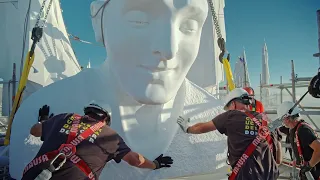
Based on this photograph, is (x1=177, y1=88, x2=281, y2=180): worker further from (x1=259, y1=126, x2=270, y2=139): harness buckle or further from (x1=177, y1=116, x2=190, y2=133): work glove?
(x1=177, y1=116, x2=190, y2=133): work glove

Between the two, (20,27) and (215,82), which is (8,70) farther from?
(215,82)

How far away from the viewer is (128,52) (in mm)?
2203

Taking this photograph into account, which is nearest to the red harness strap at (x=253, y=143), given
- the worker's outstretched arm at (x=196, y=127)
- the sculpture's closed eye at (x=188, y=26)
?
the worker's outstretched arm at (x=196, y=127)

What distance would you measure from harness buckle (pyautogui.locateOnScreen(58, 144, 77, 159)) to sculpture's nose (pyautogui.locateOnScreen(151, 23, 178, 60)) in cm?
98

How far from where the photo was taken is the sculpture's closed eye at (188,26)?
2260mm

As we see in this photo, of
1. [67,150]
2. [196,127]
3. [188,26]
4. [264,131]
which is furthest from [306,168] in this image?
[67,150]

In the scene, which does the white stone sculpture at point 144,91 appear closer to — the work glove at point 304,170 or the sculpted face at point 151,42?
the sculpted face at point 151,42

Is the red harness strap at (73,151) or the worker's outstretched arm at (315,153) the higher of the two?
the red harness strap at (73,151)

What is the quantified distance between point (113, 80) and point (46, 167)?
1.15m

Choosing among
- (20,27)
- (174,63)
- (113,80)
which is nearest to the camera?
(174,63)

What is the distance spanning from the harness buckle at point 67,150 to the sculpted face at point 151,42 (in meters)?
0.81

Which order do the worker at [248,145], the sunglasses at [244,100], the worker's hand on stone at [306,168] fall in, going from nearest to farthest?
the worker at [248,145]
the sunglasses at [244,100]
the worker's hand on stone at [306,168]

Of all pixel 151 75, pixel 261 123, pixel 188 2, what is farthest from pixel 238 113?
pixel 188 2

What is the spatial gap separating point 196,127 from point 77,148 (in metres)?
1.15
